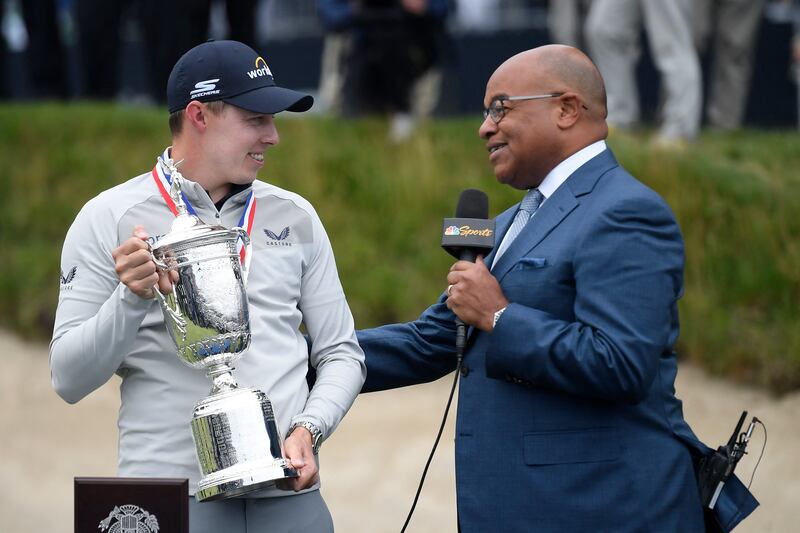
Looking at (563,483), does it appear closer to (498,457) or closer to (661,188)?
(498,457)

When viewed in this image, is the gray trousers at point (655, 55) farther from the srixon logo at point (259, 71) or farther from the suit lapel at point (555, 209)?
the srixon logo at point (259, 71)

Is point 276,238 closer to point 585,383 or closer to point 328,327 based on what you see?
point 328,327

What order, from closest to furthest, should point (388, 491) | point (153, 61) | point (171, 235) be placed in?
point (171, 235), point (388, 491), point (153, 61)

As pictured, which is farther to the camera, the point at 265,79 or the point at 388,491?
the point at 388,491

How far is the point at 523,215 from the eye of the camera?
3574 millimetres

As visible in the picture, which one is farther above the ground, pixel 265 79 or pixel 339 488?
pixel 265 79

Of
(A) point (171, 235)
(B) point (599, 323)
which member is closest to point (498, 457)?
(B) point (599, 323)

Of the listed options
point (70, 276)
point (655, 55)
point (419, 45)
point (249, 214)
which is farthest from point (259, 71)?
point (419, 45)

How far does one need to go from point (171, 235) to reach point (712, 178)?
5255 millimetres

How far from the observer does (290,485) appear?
3.04 meters

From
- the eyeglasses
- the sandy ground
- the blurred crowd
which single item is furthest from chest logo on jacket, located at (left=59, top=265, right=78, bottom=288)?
the blurred crowd

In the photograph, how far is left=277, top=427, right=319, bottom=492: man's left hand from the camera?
3.04m

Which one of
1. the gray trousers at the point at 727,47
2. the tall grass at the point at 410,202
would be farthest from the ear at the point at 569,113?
the gray trousers at the point at 727,47

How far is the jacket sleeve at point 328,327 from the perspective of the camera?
3344 millimetres
